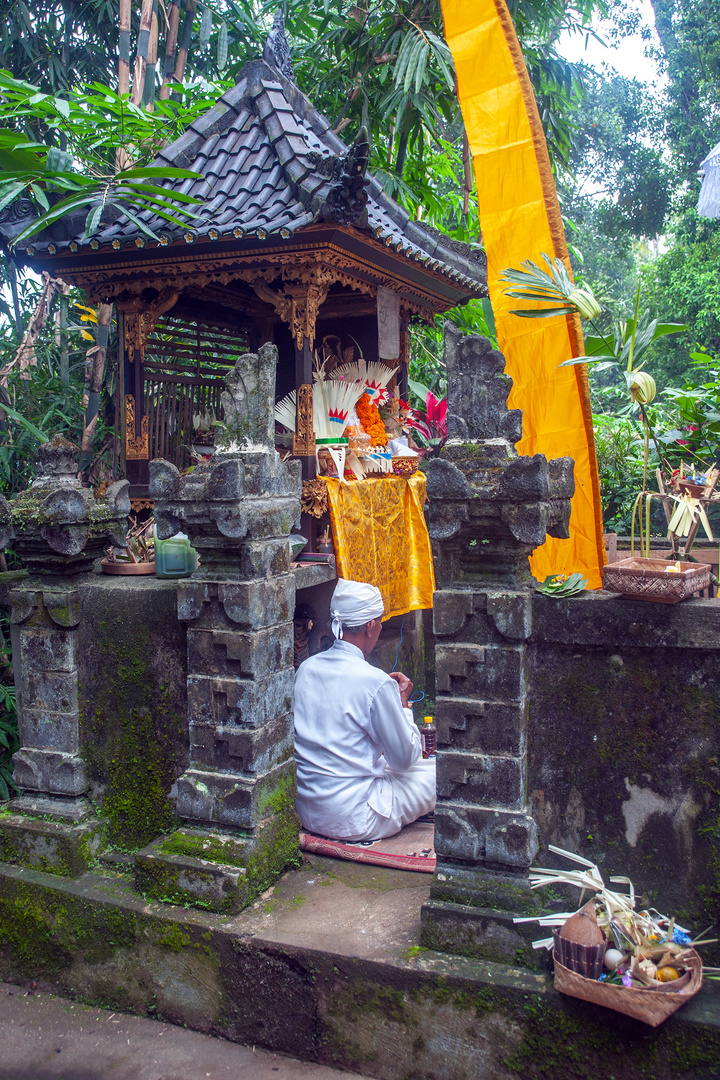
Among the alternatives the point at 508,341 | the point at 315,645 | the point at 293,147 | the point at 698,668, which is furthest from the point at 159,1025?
the point at 293,147

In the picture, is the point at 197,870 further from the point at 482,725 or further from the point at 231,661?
the point at 482,725

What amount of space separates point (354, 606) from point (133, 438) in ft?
9.86

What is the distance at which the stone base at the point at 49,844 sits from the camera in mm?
3662

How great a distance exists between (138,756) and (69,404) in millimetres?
5154

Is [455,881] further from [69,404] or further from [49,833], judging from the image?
[69,404]

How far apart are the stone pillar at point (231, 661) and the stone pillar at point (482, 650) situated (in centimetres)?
85

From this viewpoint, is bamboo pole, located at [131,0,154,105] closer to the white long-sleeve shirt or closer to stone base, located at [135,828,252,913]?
the white long-sleeve shirt

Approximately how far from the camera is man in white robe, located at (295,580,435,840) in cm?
395

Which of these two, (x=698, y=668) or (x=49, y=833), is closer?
(x=698, y=668)

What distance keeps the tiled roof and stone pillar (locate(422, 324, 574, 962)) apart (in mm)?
2503

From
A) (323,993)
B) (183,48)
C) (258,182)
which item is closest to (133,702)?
(323,993)

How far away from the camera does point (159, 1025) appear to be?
129 inches

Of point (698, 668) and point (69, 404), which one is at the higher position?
point (69, 404)

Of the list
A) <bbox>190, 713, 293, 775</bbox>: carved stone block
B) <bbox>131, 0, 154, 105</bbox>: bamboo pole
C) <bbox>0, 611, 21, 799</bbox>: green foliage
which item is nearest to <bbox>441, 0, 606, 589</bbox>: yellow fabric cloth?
<bbox>190, 713, 293, 775</bbox>: carved stone block
